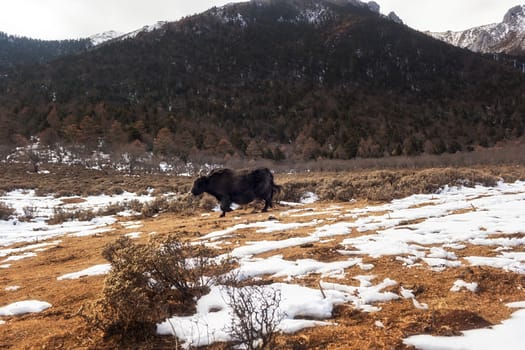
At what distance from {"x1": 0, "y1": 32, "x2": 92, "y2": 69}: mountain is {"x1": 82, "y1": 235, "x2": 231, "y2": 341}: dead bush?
517 feet

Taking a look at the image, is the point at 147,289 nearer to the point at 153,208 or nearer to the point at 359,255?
the point at 359,255

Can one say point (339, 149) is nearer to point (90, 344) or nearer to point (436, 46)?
point (90, 344)

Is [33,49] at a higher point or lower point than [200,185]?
higher

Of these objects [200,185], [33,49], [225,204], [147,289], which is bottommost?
[225,204]

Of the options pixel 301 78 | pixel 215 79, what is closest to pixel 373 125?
pixel 301 78

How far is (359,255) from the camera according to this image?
6418mm

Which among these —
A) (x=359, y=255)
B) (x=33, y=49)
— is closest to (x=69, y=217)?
(x=359, y=255)

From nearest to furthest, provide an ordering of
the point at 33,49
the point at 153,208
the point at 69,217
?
the point at 69,217 → the point at 153,208 → the point at 33,49

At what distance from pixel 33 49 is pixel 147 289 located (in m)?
201

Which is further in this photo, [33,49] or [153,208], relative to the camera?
[33,49]

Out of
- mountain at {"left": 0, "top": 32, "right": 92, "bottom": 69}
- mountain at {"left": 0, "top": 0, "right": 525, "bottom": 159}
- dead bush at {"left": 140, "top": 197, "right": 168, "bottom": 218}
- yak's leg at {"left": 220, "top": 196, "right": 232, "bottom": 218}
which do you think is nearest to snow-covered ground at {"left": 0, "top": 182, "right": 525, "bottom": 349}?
yak's leg at {"left": 220, "top": 196, "right": 232, "bottom": 218}

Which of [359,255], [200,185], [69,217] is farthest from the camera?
[69,217]

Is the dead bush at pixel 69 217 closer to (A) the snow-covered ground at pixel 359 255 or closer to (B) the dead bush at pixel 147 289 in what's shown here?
(A) the snow-covered ground at pixel 359 255

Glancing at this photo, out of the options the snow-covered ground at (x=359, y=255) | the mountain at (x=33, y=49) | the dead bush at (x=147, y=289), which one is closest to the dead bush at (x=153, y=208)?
the snow-covered ground at (x=359, y=255)
